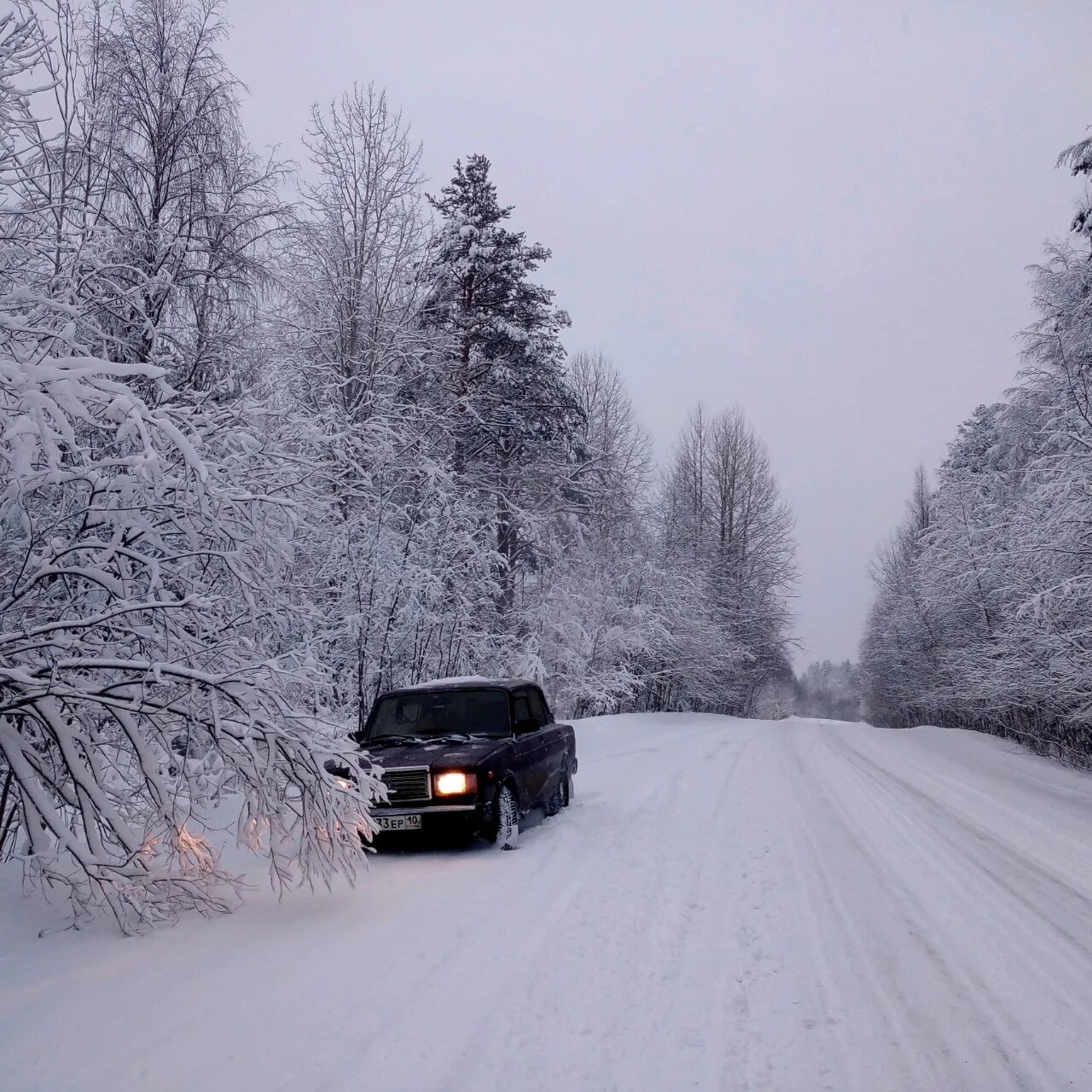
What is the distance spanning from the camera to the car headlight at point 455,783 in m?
7.70

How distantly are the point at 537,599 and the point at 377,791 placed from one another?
20545 millimetres

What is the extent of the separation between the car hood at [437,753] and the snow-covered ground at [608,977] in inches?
35.7

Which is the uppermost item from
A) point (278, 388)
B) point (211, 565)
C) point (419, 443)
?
point (278, 388)

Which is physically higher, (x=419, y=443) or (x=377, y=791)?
(x=419, y=443)

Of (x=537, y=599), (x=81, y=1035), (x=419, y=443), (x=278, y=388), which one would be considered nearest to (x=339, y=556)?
(x=419, y=443)

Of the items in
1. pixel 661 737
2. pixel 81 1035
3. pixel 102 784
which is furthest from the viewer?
pixel 661 737

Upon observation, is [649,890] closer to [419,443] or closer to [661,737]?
[419,443]

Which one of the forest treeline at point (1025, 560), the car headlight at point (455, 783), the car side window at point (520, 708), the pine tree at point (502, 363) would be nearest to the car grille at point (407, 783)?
the car headlight at point (455, 783)

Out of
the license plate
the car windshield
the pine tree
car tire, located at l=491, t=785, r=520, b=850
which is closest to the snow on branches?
the license plate

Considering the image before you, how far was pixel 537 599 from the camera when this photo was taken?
26359 millimetres

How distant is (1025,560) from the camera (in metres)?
15.0

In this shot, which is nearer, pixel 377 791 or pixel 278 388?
pixel 377 791

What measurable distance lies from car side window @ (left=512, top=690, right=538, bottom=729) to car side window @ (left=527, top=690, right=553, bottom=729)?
13 centimetres

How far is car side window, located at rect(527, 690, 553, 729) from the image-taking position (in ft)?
34.1
